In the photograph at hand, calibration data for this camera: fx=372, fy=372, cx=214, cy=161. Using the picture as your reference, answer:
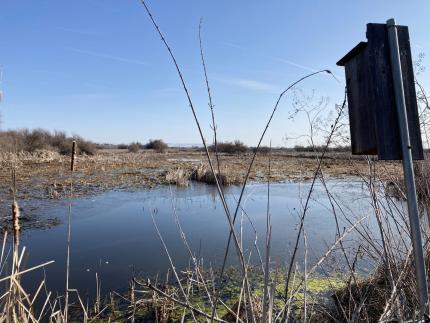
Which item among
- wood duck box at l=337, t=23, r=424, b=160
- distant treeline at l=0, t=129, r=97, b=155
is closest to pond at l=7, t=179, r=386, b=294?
wood duck box at l=337, t=23, r=424, b=160

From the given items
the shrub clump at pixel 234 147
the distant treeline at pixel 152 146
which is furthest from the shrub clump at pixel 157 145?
the shrub clump at pixel 234 147

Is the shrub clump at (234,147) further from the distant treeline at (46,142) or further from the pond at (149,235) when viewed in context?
the pond at (149,235)

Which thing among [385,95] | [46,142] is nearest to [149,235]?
[385,95]

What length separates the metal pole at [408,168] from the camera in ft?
5.07

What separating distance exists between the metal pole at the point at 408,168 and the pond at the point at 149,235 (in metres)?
1.26

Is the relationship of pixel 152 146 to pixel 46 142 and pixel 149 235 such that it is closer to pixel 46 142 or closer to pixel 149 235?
pixel 46 142

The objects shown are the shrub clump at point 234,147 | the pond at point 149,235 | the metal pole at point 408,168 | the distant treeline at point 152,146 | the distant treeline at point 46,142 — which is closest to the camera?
the metal pole at point 408,168

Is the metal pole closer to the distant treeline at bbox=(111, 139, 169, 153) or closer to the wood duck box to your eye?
the wood duck box

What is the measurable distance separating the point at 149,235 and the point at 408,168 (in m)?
5.63

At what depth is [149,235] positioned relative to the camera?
263 inches

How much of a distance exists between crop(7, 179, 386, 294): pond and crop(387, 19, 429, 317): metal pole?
1257 millimetres

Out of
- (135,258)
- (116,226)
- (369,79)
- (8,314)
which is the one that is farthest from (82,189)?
(369,79)

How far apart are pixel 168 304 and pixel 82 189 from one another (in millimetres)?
9501

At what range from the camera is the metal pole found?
5.07 ft
